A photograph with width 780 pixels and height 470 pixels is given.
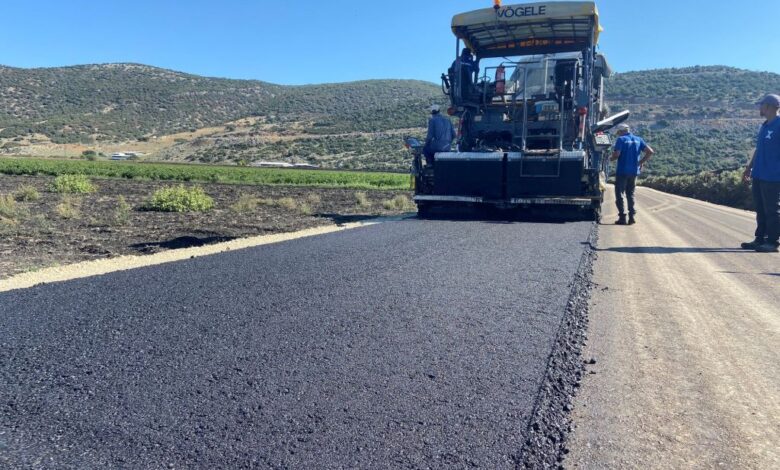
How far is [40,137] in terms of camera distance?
7100 cm

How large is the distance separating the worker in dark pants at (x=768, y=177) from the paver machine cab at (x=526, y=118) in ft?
9.10

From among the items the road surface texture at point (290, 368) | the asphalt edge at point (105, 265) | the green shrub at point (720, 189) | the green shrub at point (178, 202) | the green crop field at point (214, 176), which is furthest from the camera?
the green crop field at point (214, 176)

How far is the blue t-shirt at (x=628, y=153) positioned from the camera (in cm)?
1027

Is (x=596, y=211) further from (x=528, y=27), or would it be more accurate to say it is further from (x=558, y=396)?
(x=558, y=396)

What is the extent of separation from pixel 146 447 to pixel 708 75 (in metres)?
97.3

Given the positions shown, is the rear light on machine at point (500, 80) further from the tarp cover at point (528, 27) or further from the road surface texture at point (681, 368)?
the road surface texture at point (681, 368)

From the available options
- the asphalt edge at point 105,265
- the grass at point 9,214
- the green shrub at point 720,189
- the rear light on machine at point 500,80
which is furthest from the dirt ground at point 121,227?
the green shrub at point 720,189

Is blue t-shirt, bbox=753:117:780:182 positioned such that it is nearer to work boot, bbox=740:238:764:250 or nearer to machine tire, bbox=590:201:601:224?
work boot, bbox=740:238:764:250

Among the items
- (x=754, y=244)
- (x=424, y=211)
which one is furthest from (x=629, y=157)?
(x=424, y=211)

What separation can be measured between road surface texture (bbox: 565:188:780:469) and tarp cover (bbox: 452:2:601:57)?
5.60 m

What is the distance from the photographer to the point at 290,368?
292 cm

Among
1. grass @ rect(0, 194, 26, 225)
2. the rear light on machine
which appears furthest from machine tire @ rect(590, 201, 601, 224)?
grass @ rect(0, 194, 26, 225)

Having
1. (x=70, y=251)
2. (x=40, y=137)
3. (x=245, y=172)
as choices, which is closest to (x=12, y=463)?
(x=70, y=251)

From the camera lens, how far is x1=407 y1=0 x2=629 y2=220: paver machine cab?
1009cm
